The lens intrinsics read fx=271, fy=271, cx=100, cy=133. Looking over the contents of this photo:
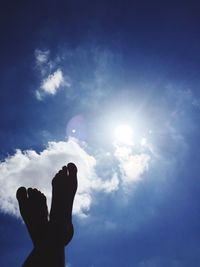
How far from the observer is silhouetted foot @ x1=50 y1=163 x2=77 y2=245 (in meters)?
3.13

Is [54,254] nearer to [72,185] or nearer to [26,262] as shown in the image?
[26,262]

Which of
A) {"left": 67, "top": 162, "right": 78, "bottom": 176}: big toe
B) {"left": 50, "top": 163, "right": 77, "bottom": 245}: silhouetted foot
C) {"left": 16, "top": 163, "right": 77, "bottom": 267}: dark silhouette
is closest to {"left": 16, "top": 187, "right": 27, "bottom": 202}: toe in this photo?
{"left": 16, "top": 163, "right": 77, "bottom": 267}: dark silhouette

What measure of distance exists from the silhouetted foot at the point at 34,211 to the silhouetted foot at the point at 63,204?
16 cm

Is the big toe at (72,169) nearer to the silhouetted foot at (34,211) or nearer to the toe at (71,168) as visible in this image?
the toe at (71,168)

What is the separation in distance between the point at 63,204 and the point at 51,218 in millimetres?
254

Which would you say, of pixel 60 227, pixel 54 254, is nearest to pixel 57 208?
pixel 60 227

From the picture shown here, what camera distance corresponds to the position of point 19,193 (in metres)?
4.04

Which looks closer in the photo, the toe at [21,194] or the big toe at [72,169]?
the toe at [21,194]

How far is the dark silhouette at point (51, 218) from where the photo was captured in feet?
8.23

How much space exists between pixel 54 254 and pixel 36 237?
0.77 meters

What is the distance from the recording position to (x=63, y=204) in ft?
12.0

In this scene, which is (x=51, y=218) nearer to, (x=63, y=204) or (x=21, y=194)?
(x=63, y=204)

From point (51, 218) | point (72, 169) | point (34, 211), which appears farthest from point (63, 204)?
point (72, 169)

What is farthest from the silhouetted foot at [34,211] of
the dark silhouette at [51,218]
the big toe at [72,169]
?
the big toe at [72,169]
